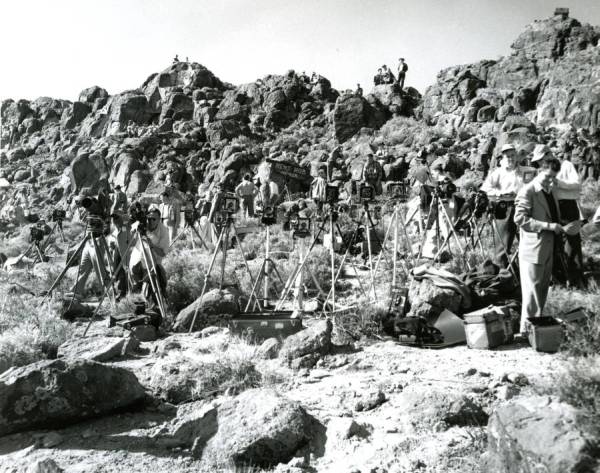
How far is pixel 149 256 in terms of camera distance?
23.0 feet

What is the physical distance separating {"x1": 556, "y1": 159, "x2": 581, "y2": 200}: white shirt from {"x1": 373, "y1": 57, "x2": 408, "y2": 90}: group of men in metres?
36.4

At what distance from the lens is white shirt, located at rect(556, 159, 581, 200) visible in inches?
243

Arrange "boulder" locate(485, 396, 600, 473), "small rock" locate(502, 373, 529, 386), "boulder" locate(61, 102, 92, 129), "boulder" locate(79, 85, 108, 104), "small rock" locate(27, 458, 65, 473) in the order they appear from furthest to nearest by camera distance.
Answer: "boulder" locate(79, 85, 108, 104), "boulder" locate(61, 102, 92, 129), "small rock" locate(502, 373, 529, 386), "small rock" locate(27, 458, 65, 473), "boulder" locate(485, 396, 600, 473)

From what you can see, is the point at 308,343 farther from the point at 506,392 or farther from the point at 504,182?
the point at 504,182

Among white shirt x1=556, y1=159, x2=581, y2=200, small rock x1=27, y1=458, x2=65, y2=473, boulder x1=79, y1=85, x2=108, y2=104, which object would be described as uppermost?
boulder x1=79, y1=85, x2=108, y2=104

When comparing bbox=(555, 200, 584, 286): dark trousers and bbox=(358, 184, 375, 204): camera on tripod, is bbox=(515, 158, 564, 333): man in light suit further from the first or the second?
bbox=(358, 184, 375, 204): camera on tripod

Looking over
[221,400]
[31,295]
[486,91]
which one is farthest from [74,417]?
[486,91]

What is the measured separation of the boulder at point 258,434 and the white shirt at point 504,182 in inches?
189

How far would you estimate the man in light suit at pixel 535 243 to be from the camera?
4.96 m

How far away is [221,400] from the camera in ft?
13.5

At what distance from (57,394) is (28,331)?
251 cm

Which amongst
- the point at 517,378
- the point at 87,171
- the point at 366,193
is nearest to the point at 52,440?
the point at 517,378

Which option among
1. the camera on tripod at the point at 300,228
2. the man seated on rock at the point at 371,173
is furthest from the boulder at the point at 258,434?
the man seated on rock at the point at 371,173

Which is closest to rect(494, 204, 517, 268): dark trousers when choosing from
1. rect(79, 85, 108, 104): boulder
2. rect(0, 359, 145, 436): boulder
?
rect(0, 359, 145, 436): boulder
